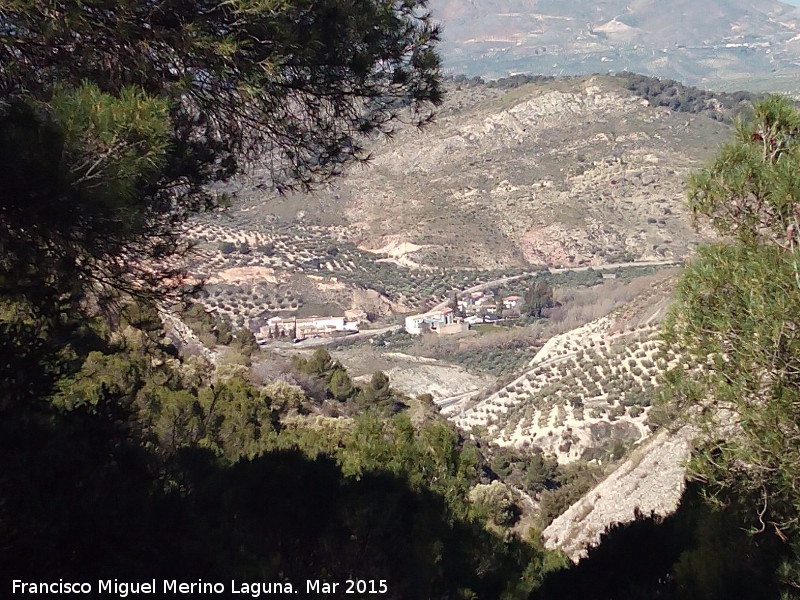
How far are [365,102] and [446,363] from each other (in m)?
39.7

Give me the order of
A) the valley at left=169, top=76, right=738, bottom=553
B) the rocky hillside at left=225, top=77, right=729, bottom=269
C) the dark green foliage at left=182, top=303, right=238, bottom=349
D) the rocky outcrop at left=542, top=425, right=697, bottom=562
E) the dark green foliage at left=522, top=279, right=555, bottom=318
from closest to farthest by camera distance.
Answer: the rocky outcrop at left=542, top=425, right=697, bottom=562 → the dark green foliage at left=182, top=303, right=238, bottom=349 → the valley at left=169, top=76, right=738, bottom=553 → the dark green foliage at left=522, top=279, right=555, bottom=318 → the rocky hillside at left=225, top=77, right=729, bottom=269

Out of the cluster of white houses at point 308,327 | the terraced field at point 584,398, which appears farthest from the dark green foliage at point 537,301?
the terraced field at point 584,398

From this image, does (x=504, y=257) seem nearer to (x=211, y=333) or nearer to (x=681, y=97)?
(x=681, y=97)

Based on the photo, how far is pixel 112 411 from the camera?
12.8 feet

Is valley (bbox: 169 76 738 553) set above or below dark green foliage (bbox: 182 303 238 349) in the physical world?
below

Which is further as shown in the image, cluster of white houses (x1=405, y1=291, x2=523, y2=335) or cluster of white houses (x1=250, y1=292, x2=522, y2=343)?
cluster of white houses (x1=405, y1=291, x2=523, y2=335)

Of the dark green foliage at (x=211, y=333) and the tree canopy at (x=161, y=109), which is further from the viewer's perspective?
the dark green foliage at (x=211, y=333)

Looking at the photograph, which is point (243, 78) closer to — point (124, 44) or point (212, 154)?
point (124, 44)

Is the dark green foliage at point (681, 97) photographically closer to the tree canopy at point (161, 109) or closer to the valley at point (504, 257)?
the valley at point (504, 257)

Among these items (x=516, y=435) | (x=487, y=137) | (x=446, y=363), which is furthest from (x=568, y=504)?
(x=487, y=137)

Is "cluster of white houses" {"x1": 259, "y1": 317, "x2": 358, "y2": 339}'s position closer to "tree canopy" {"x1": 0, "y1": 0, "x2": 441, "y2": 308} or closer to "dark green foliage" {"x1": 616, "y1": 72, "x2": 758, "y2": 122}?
"tree canopy" {"x1": 0, "y1": 0, "x2": 441, "y2": 308}

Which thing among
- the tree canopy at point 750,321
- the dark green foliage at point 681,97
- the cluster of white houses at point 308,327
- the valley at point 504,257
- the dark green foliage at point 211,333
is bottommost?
the cluster of white houses at point 308,327

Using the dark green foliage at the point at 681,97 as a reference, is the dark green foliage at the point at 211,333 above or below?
below

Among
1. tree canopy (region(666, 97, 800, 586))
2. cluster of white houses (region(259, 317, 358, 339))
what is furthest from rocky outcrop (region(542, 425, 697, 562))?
cluster of white houses (region(259, 317, 358, 339))
